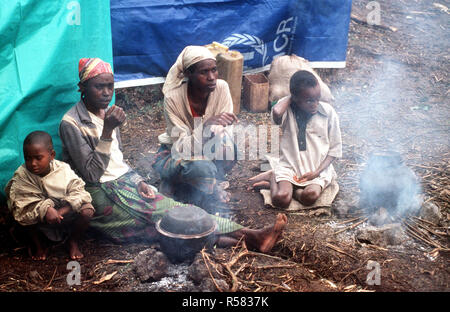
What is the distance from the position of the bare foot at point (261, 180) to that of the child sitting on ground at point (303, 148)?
0.12m

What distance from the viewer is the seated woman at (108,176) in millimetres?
3869

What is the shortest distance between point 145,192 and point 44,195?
0.89 metres

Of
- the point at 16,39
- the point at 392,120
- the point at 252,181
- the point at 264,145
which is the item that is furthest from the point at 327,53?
the point at 16,39

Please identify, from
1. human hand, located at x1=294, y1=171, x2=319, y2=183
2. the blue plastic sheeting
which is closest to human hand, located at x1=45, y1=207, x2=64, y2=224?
human hand, located at x1=294, y1=171, x2=319, y2=183

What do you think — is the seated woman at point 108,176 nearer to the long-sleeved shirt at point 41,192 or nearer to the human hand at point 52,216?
the long-sleeved shirt at point 41,192

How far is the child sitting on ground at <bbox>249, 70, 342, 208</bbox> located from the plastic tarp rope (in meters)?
2.10

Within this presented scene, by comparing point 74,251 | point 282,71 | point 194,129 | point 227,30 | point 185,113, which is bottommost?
point 74,251

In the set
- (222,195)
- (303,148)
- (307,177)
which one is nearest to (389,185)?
(307,177)

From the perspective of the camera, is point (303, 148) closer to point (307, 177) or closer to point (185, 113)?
point (307, 177)

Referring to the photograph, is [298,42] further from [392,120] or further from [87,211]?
[87,211]

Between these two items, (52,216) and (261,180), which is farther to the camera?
(261,180)

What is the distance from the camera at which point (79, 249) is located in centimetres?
400

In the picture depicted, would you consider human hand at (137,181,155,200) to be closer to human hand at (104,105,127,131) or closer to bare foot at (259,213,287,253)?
human hand at (104,105,127,131)

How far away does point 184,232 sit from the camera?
12.1 ft
